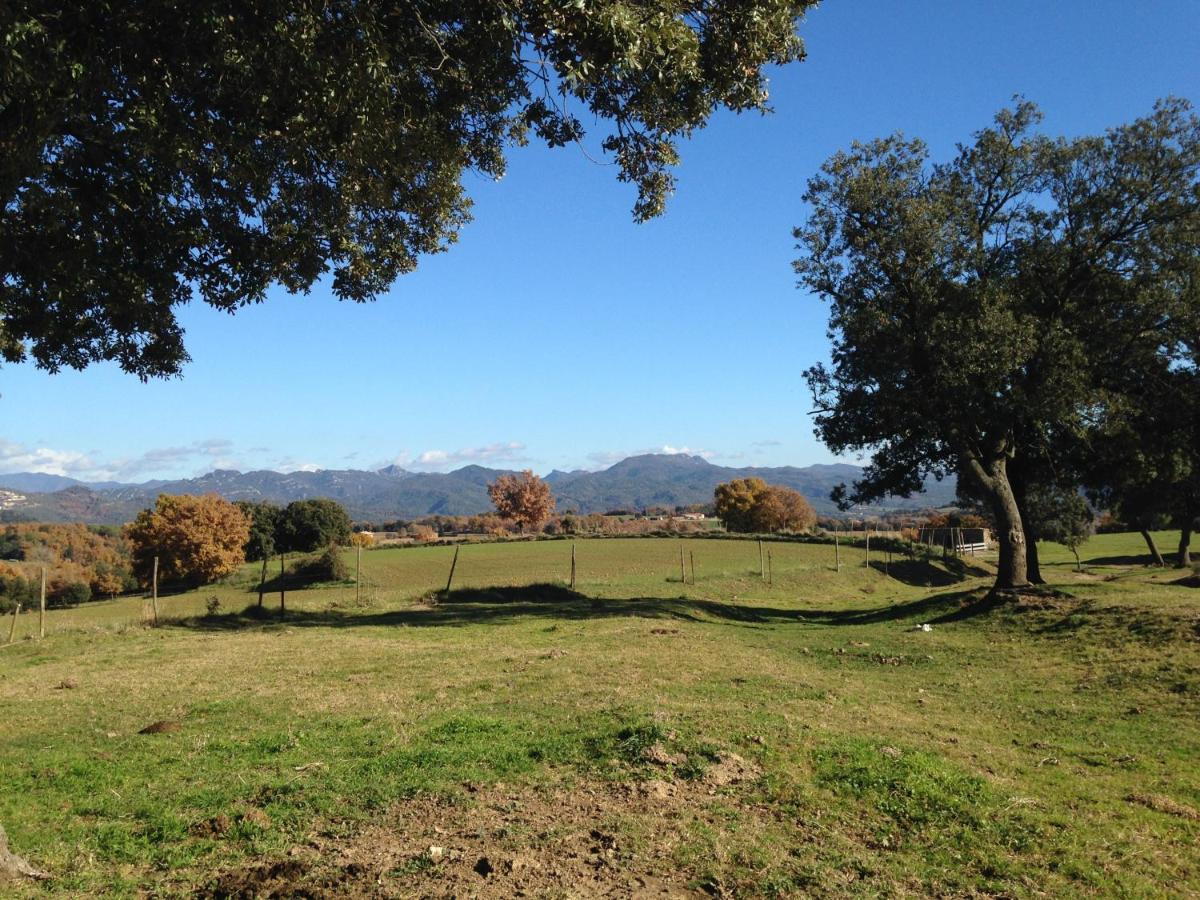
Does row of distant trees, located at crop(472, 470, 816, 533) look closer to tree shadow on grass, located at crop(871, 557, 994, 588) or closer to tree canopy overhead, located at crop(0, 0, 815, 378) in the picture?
tree shadow on grass, located at crop(871, 557, 994, 588)

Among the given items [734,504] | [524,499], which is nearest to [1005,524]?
[734,504]

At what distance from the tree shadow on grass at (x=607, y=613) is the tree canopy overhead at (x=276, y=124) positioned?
46.6ft

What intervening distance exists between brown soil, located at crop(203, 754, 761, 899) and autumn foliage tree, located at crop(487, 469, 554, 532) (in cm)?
11495

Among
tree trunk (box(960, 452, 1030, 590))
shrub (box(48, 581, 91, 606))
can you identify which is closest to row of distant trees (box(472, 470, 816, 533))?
shrub (box(48, 581, 91, 606))

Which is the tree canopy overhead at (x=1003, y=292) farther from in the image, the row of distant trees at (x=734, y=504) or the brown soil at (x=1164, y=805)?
the row of distant trees at (x=734, y=504)

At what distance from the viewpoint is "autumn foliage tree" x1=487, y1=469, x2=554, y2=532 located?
125 m

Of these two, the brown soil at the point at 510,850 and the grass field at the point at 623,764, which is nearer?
the brown soil at the point at 510,850

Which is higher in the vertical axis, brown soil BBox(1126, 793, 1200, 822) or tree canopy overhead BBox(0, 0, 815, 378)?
tree canopy overhead BBox(0, 0, 815, 378)

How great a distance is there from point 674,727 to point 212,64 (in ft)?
26.1

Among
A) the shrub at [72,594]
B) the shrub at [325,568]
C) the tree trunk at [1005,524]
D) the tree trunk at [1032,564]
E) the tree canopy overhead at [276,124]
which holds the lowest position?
the shrub at [72,594]

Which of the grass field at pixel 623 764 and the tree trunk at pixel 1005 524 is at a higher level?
the tree trunk at pixel 1005 524

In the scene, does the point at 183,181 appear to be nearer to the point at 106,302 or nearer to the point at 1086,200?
the point at 106,302

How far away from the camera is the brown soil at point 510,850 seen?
4.61m

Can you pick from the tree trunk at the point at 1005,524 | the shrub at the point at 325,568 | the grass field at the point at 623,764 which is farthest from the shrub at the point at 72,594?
the tree trunk at the point at 1005,524
